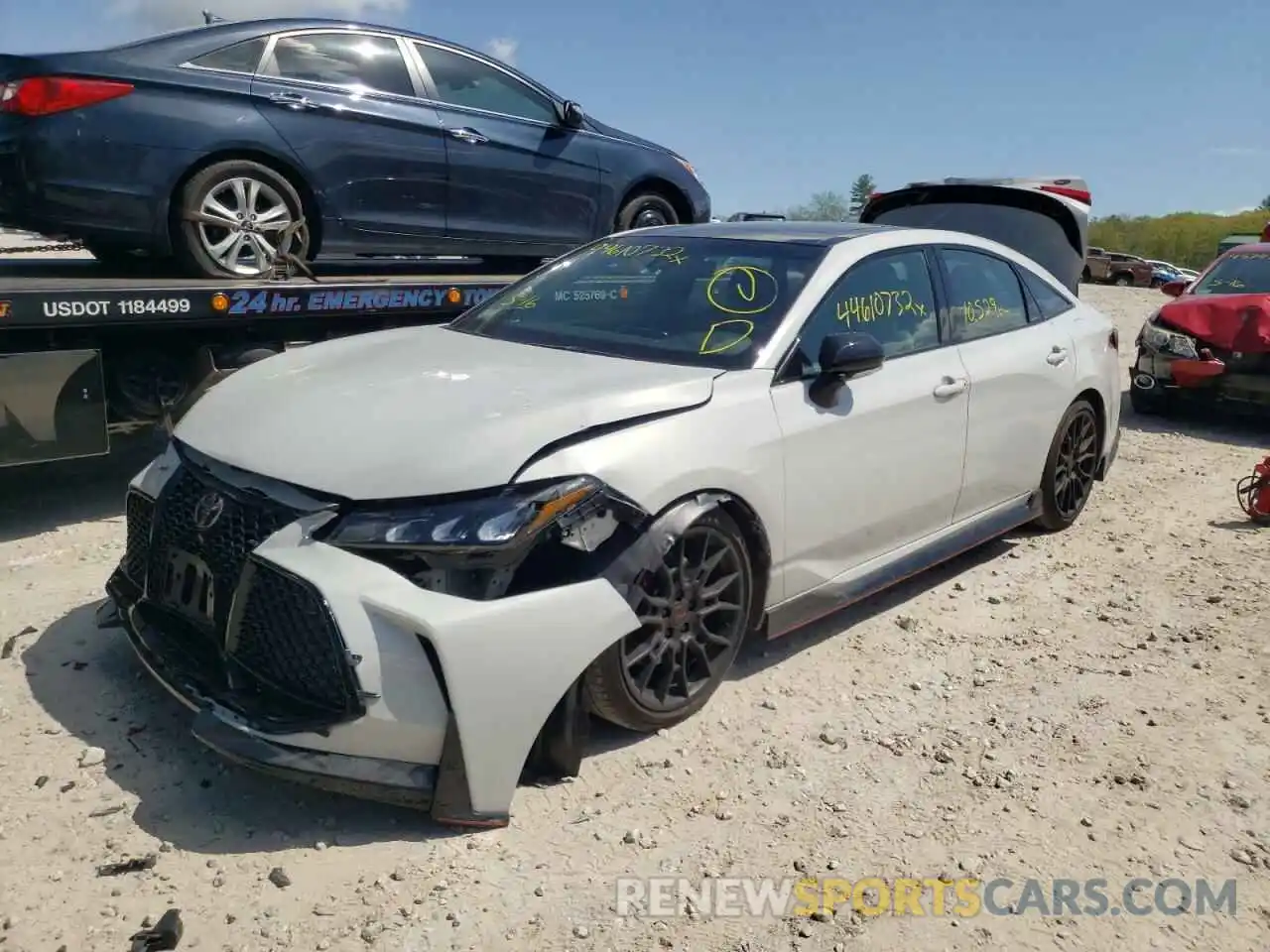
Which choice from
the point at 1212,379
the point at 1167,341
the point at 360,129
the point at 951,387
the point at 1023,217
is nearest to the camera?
the point at 951,387

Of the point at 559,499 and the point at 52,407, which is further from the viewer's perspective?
the point at 52,407

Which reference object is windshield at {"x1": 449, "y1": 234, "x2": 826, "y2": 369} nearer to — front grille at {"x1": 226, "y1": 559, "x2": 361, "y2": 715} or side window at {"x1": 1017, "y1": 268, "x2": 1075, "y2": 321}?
front grille at {"x1": 226, "y1": 559, "x2": 361, "y2": 715}

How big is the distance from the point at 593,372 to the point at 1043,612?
2.35 m

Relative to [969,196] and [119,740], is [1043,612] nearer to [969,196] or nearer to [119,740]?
[119,740]

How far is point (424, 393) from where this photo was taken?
3256mm

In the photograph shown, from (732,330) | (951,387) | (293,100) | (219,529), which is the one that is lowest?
(219,529)

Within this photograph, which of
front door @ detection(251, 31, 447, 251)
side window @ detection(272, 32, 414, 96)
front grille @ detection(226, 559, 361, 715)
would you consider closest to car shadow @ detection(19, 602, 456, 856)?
front grille @ detection(226, 559, 361, 715)

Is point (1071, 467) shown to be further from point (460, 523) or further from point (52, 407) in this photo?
point (52, 407)

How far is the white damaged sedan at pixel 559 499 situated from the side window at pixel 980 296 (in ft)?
0.09

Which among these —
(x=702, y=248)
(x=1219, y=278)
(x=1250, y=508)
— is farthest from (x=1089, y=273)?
(x=702, y=248)

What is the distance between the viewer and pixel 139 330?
518 centimetres

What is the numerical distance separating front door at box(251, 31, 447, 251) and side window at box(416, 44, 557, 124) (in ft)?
0.67

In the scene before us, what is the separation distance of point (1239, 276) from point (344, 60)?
23.3 feet

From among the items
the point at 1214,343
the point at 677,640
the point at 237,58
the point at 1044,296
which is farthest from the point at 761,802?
the point at 1214,343
